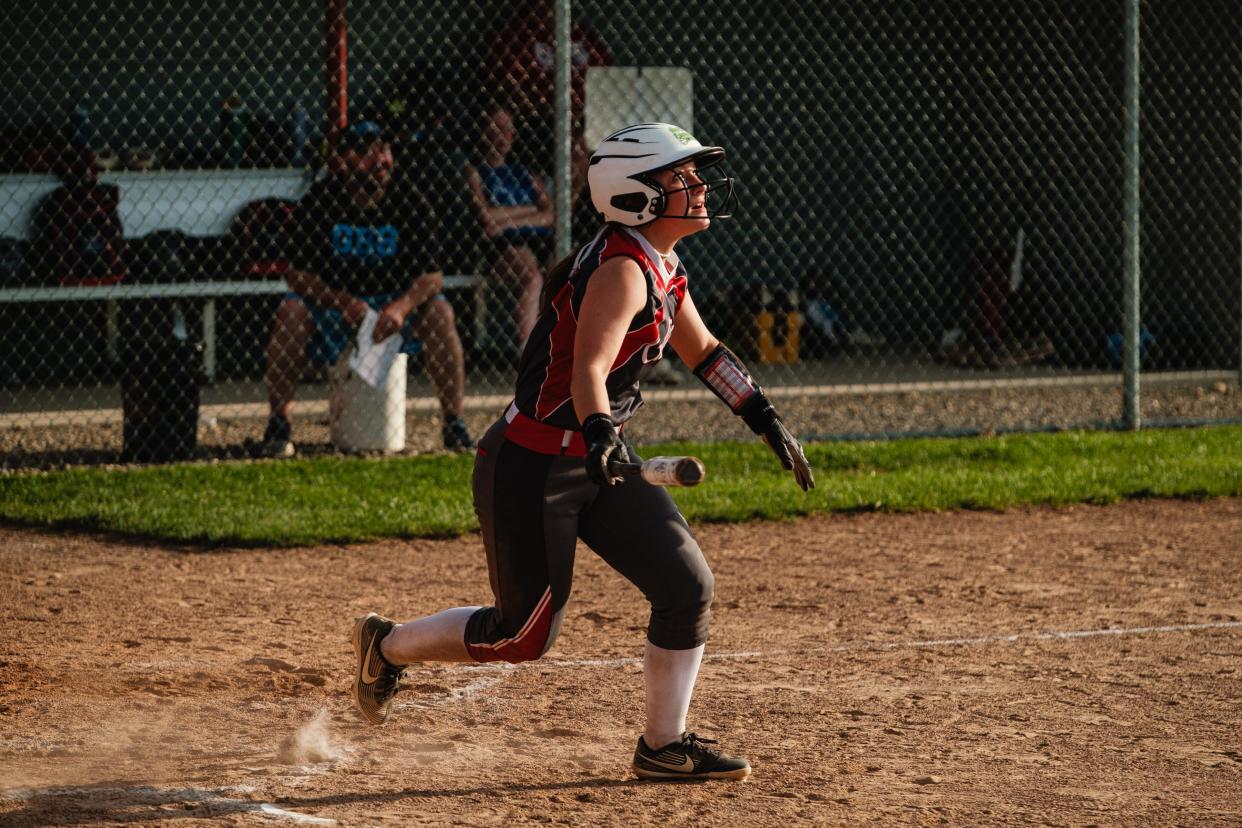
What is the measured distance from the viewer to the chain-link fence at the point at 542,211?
9.78 meters

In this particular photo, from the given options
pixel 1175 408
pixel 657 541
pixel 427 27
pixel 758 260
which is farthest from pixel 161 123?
pixel 657 541

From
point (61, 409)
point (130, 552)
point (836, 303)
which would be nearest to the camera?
point (130, 552)

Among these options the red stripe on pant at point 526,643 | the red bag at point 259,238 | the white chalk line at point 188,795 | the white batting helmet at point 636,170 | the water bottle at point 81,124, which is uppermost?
the white batting helmet at point 636,170

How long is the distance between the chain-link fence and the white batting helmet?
16.5 ft

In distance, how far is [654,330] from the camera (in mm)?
4277

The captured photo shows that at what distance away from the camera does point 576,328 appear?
13.7 ft

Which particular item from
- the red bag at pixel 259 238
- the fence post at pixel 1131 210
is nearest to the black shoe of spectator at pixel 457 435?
the red bag at pixel 259 238

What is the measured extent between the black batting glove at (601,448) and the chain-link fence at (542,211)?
5.51 meters

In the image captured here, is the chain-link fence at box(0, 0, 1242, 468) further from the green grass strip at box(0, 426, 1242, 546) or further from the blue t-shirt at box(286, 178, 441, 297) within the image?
the green grass strip at box(0, 426, 1242, 546)

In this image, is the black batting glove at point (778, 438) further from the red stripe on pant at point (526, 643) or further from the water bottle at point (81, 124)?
the water bottle at point (81, 124)

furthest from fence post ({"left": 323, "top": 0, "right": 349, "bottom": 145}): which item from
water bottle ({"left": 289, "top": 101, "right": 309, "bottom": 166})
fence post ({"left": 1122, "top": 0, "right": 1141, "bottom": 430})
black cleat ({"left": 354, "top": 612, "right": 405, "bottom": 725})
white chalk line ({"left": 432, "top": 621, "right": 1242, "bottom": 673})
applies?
black cleat ({"left": 354, "top": 612, "right": 405, "bottom": 725})

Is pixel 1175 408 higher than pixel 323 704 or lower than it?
lower

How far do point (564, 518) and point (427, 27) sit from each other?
36.6 ft

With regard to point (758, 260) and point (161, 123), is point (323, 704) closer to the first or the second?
point (161, 123)
